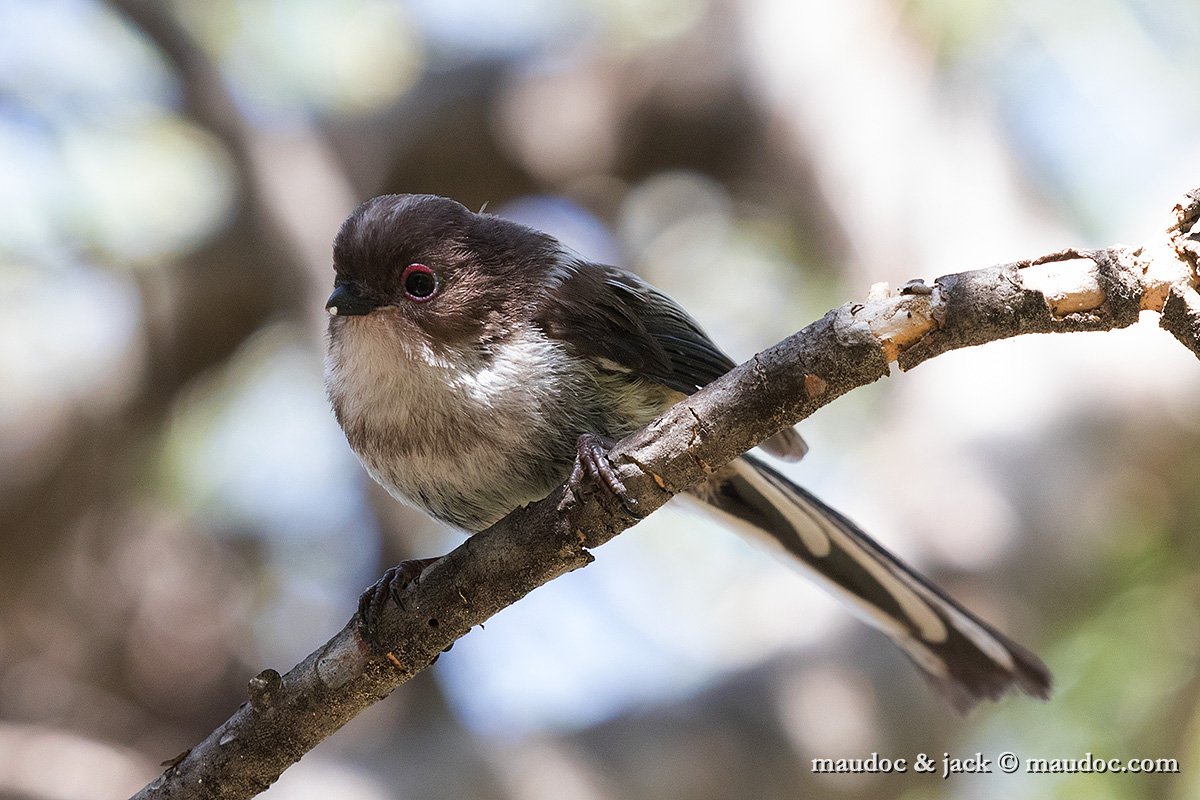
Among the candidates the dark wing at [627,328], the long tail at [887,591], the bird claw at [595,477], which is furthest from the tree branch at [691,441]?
the long tail at [887,591]

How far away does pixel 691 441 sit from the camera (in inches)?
99.5

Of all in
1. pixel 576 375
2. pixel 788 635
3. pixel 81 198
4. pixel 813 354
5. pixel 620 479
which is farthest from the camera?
pixel 81 198

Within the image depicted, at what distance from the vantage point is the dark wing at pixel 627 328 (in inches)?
133

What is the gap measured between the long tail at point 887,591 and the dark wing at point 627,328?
390 millimetres

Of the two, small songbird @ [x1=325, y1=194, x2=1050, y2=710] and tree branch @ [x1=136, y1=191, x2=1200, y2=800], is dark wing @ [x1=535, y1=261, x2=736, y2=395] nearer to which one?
small songbird @ [x1=325, y1=194, x2=1050, y2=710]

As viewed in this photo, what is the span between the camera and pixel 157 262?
6.06m

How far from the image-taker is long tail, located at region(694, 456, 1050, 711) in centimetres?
363

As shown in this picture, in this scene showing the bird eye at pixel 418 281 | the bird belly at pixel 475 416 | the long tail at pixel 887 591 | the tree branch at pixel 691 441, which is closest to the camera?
the tree branch at pixel 691 441

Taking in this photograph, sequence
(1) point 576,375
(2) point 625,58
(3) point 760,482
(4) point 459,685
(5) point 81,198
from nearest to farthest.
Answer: (1) point 576,375 < (3) point 760,482 < (4) point 459,685 < (5) point 81,198 < (2) point 625,58

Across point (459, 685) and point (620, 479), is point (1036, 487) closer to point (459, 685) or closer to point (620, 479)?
point (459, 685)

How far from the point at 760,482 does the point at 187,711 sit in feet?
12.1

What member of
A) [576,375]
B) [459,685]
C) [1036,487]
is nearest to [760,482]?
[576,375]

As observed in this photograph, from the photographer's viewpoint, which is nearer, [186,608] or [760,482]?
[760,482]

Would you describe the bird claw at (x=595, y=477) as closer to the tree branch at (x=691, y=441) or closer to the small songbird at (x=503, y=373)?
the tree branch at (x=691, y=441)
